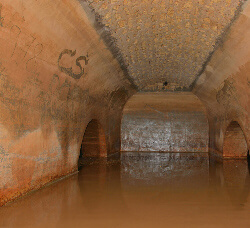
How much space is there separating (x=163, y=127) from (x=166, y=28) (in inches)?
316

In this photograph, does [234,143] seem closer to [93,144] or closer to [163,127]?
[163,127]

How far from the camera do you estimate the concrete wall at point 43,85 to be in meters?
3.62

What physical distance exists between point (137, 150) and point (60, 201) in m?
8.86

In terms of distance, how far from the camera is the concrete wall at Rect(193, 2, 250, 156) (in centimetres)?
483

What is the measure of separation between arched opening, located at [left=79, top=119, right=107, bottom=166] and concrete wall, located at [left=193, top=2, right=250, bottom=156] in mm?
3766

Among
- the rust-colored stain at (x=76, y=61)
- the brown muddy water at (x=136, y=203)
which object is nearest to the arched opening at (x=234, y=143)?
the rust-colored stain at (x=76, y=61)

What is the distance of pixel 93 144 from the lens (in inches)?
376

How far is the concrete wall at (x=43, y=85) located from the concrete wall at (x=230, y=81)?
8.14 feet

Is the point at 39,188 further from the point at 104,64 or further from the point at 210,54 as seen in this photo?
the point at 210,54

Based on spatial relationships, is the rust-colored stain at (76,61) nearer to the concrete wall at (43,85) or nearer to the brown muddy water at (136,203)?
the concrete wall at (43,85)

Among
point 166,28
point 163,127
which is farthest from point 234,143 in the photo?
point 166,28

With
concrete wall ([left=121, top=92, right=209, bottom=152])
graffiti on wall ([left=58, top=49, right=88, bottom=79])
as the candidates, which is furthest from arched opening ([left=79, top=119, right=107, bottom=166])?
graffiti on wall ([left=58, top=49, right=88, bottom=79])

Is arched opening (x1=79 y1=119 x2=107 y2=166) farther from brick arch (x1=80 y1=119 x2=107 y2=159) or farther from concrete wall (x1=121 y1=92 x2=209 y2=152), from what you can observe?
concrete wall (x1=121 y1=92 x2=209 y2=152)

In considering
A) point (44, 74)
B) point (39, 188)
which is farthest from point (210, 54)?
point (39, 188)
